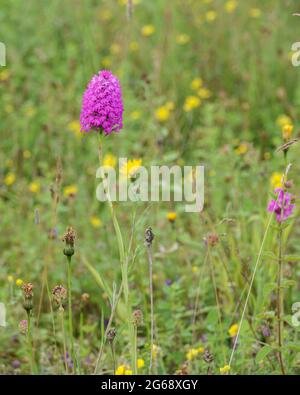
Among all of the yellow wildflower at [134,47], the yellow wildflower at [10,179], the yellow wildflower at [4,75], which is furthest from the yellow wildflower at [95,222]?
the yellow wildflower at [134,47]

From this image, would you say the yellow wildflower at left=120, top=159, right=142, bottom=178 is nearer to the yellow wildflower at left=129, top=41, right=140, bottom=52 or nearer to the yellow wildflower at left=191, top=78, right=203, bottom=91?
the yellow wildflower at left=191, top=78, right=203, bottom=91

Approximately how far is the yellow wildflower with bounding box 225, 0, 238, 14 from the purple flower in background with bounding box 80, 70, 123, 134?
285 cm

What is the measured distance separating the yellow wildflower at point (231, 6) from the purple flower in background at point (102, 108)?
9.33 ft

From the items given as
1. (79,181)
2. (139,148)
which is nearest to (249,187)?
(139,148)

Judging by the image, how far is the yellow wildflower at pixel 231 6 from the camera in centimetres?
419

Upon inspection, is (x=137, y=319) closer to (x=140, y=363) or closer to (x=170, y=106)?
(x=140, y=363)

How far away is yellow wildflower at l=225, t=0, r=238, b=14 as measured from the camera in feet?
13.7

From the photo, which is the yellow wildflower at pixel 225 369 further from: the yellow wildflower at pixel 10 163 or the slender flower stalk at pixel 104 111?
the yellow wildflower at pixel 10 163

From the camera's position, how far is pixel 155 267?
7.97 feet

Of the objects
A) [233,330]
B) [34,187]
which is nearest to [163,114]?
[34,187]

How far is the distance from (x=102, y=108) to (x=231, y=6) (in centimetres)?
292

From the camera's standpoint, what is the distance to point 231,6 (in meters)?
4.20

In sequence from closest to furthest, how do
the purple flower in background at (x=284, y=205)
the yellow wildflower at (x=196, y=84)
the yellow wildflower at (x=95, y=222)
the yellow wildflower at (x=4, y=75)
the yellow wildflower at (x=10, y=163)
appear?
the purple flower in background at (x=284, y=205) → the yellow wildflower at (x=95, y=222) → the yellow wildflower at (x=10, y=163) → the yellow wildflower at (x=4, y=75) → the yellow wildflower at (x=196, y=84)
